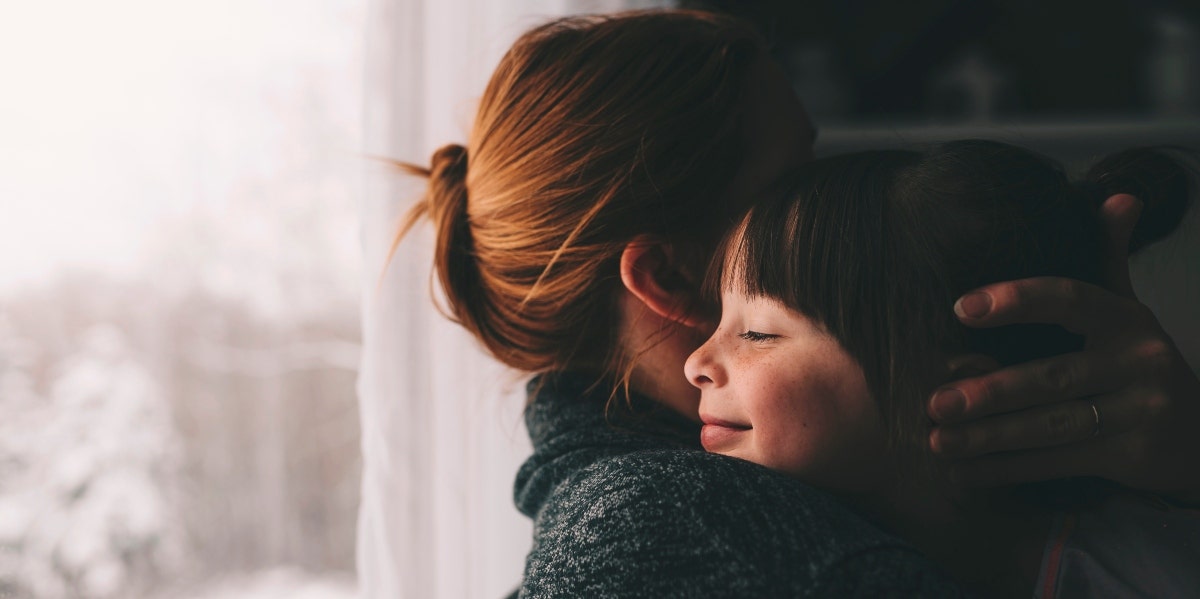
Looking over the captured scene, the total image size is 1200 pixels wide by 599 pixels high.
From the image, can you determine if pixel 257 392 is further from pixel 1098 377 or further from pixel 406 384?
pixel 1098 377

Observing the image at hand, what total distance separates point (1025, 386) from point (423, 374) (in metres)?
0.77

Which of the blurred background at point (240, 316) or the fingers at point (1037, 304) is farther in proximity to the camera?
the blurred background at point (240, 316)

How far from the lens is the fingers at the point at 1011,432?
1.94 ft

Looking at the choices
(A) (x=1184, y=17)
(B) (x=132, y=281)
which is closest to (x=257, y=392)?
(B) (x=132, y=281)

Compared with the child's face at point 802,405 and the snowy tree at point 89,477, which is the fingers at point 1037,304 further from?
the snowy tree at point 89,477

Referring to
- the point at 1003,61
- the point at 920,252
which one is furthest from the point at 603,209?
the point at 1003,61

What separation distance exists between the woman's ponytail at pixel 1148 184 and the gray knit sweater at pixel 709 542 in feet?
1.18

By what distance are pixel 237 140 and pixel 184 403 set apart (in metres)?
0.35

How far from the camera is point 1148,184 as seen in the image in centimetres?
69

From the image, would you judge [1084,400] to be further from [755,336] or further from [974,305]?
[755,336]

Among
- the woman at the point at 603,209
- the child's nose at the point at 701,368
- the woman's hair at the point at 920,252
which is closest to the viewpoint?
the woman's hair at the point at 920,252

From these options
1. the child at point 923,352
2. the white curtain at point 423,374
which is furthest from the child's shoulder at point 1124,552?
the white curtain at point 423,374

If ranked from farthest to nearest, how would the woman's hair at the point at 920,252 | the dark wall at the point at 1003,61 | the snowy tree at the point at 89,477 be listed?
1. the dark wall at the point at 1003,61
2. the snowy tree at the point at 89,477
3. the woman's hair at the point at 920,252

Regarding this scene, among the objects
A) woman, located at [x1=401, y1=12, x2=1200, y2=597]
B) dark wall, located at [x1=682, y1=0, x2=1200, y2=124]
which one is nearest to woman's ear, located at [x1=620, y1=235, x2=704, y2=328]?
woman, located at [x1=401, y1=12, x2=1200, y2=597]
